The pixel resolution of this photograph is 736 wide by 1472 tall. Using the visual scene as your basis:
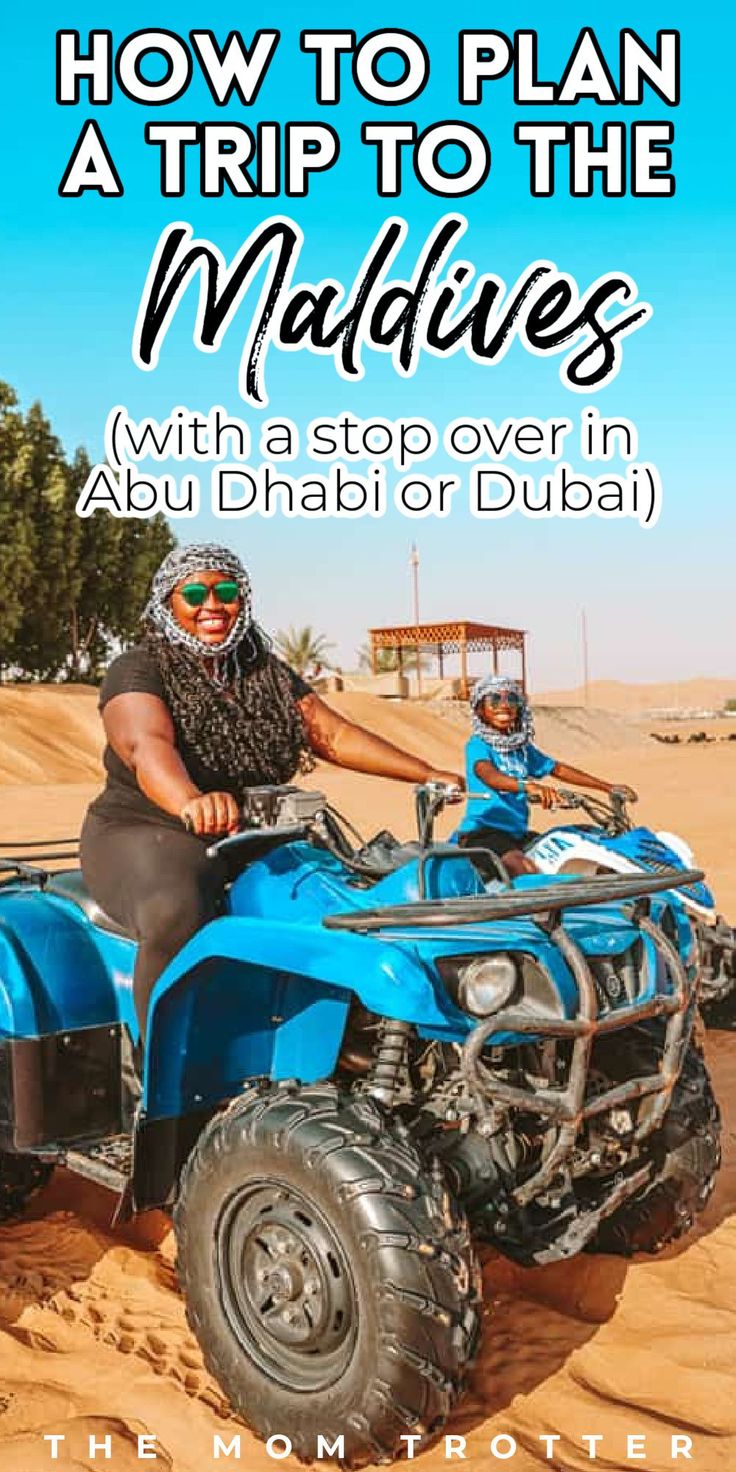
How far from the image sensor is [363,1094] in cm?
338

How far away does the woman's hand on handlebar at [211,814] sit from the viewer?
11.7 ft

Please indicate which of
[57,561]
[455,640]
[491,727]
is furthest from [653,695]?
[491,727]

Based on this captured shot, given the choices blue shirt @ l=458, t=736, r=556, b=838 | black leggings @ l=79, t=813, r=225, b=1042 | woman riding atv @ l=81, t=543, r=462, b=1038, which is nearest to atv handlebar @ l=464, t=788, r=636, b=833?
blue shirt @ l=458, t=736, r=556, b=838

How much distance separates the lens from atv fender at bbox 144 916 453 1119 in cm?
327

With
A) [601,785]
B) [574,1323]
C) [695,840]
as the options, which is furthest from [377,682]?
[574,1323]

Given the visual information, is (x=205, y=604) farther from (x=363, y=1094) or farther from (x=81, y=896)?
(x=363, y=1094)

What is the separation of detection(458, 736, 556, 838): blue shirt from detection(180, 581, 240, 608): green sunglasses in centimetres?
278

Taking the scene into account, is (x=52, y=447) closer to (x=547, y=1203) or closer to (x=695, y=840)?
(x=695, y=840)

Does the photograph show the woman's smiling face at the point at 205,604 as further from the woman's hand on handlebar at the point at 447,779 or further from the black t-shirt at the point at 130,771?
the woman's hand on handlebar at the point at 447,779

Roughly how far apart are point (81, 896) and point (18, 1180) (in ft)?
3.83

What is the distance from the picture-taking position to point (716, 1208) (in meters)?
4.85

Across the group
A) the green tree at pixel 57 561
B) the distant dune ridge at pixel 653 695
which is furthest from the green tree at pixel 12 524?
the distant dune ridge at pixel 653 695

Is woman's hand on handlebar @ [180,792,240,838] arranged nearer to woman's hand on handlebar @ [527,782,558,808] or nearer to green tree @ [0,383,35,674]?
woman's hand on handlebar @ [527,782,558,808]

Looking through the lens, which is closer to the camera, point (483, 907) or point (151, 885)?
point (483, 907)
